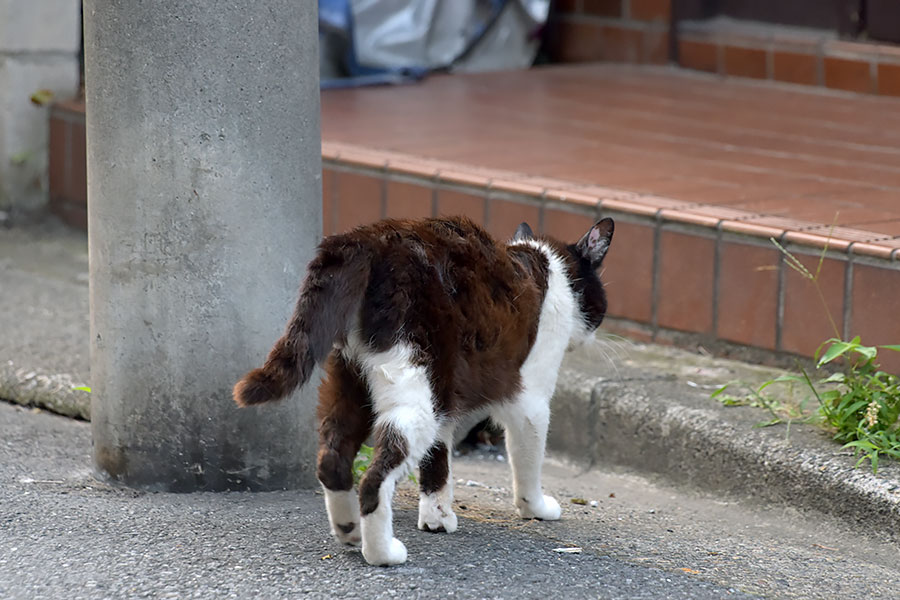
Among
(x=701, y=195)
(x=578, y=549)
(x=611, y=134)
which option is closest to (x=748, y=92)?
(x=611, y=134)

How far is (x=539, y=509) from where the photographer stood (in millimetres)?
3104

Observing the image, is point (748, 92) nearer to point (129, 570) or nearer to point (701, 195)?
point (701, 195)

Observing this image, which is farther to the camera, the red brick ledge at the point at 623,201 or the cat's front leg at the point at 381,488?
the red brick ledge at the point at 623,201

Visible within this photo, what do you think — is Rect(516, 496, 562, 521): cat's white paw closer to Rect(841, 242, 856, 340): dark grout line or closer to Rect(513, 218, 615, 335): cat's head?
Rect(513, 218, 615, 335): cat's head

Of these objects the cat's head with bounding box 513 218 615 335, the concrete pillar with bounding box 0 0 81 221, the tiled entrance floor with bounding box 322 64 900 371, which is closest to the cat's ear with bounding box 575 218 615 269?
the cat's head with bounding box 513 218 615 335

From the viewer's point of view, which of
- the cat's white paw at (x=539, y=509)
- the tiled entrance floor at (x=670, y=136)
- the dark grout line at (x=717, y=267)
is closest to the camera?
the cat's white paw at (x=539, y=509)

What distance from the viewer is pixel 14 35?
5863mm

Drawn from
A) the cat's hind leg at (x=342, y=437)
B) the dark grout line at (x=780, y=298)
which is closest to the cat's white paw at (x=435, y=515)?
the cat's hind leg at (x=342, y=437)

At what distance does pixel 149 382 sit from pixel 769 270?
1.89m

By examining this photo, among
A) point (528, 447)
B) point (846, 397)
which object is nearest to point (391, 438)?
point (528, 447)

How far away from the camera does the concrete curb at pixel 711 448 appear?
317 cm

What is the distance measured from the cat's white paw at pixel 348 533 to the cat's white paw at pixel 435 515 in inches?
8.8

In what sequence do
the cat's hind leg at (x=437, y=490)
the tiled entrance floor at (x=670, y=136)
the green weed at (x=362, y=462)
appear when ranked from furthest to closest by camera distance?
the tiled entrance floor at (x=670, y=136)
the green weed at (x=362, y=462)
the cat's hind leg at (x=437, y=490)

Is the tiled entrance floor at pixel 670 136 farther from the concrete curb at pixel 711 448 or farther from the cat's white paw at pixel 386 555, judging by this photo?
the cat's white paw at pixel 386 555
